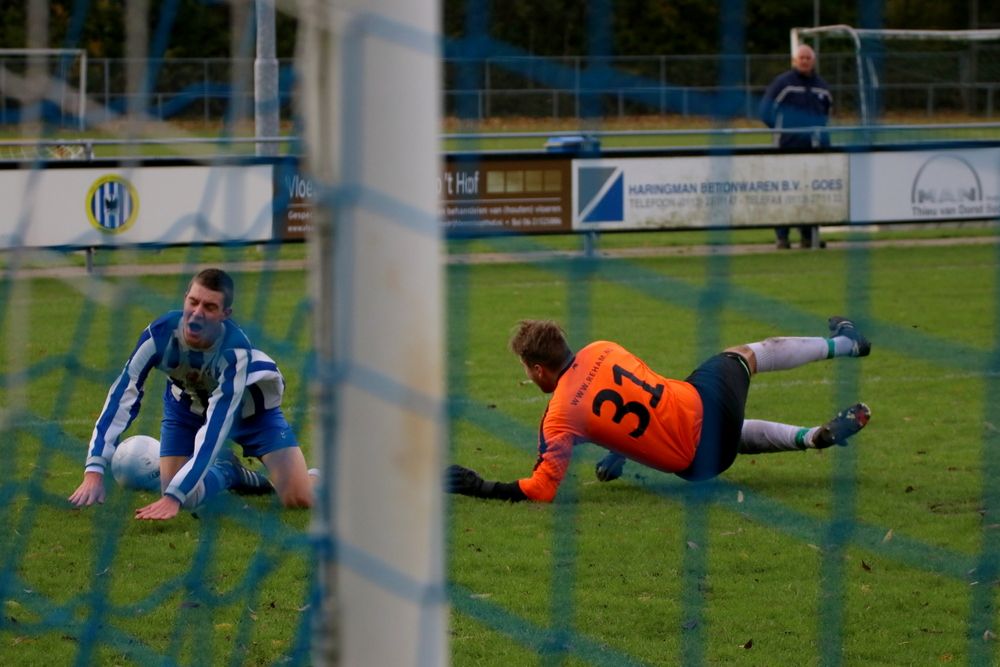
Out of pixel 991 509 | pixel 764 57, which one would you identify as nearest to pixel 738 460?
pixel 991 509

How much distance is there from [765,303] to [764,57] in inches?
671

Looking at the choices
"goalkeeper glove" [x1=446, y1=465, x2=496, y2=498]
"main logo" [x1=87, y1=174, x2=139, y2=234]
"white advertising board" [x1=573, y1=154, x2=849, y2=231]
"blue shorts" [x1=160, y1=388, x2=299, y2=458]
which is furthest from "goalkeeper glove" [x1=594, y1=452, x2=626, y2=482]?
"white advertising board" [x1=573, y1=154, x2=849, y2=231]

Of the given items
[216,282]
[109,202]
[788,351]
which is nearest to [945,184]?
[109,202]

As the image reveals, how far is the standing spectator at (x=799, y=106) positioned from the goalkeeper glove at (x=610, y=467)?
8.59 m

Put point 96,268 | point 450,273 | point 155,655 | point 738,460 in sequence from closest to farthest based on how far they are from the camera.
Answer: point 155,655 → point 738,460 → point 96,268 → point 450,273

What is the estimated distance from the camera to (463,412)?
7.56 meters

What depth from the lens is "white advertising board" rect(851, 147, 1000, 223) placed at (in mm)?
14195

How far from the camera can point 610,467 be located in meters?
6.18

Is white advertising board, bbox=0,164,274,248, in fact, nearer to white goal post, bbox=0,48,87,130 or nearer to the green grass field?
white goal post, bbox=0,48,87,130

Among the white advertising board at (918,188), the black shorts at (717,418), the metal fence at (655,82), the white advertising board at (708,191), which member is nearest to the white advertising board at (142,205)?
the white advertising board at (708,191)

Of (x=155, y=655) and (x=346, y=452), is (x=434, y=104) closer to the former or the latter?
(x=346, y=452)

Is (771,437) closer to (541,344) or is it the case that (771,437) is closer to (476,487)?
(541,344)

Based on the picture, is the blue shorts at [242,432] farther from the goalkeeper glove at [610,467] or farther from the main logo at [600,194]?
the main logo at [600,194]

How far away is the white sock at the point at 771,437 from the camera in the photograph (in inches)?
239
